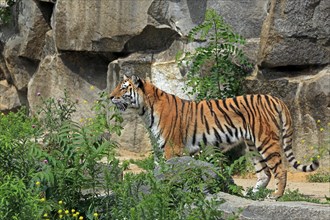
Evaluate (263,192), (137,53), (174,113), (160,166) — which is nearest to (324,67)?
(174,113)

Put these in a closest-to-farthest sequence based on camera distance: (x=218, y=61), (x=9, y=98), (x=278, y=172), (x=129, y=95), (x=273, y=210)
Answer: (x=273, y=210), (x=278, y=172), (x=129, y=95), (x=218, y=61), (x=9, y=98)

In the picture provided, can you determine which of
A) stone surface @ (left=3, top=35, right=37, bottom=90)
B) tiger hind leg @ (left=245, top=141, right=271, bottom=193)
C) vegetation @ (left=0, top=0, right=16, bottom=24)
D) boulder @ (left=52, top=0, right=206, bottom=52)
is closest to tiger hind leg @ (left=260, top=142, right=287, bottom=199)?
tiger hind leg @ (left=245, top=141, right=271, bottom=193)

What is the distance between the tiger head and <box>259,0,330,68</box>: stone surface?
188 cm

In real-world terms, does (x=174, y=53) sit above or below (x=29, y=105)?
above

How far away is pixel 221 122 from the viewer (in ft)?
34.5

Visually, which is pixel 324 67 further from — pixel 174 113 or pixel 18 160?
pixel 18 160

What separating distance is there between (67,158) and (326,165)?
5032 millimetres

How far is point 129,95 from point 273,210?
14.9 feet

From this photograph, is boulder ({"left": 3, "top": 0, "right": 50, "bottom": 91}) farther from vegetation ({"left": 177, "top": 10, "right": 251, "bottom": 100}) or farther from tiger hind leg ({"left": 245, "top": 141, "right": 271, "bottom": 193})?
tiger hind leg ({"left": 245, "top": 141, "right": 271, "bottom": 193})

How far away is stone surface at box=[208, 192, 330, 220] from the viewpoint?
616 cm

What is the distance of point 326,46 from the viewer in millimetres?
11641

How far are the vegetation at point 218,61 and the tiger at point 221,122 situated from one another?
126cm

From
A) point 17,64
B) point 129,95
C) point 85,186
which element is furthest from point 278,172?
point 17,64

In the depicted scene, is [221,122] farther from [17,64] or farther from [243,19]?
[17,64]
